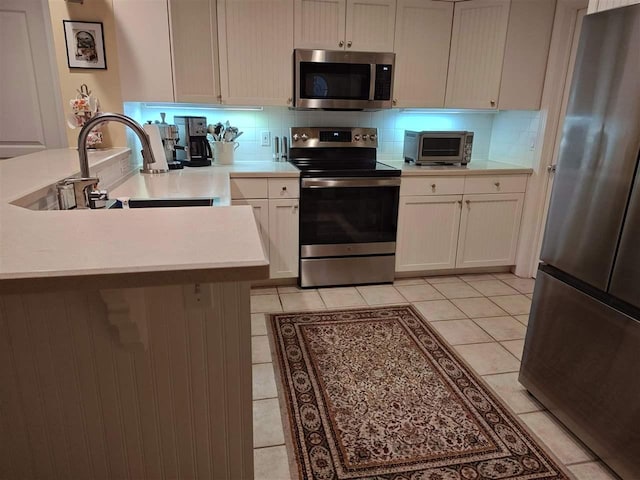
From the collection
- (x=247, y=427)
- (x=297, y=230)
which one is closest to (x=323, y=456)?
(x=247, y=427)

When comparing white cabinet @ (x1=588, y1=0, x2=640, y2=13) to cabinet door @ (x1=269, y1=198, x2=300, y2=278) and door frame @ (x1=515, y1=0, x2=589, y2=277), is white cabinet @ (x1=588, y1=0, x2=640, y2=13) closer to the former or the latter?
door frame @ (x1=515, y1=0, x2=589, y2=277)

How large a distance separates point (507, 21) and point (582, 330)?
2514 millimetres

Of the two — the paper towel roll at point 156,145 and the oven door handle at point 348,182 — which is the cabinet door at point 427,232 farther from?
the paper towel roll at point 156,145

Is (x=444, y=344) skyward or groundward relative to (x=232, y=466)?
groundward

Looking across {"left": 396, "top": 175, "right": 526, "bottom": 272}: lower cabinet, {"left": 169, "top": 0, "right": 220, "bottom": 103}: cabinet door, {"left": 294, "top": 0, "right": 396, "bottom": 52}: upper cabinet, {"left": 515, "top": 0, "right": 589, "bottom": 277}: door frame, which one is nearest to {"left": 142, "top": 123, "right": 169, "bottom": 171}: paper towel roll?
{"left": 169, "top": 0, "right": 220, "bottom": 103}: cabinet door

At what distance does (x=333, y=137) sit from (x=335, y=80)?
461 mm

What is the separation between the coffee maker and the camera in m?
3.13

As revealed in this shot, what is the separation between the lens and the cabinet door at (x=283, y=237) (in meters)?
3.15

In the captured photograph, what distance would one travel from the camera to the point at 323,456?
173cm

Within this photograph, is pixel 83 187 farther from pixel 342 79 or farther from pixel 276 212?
pixel 342 79

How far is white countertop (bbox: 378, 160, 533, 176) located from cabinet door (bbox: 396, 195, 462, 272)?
19cm

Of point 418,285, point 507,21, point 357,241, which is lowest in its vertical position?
point 418,285

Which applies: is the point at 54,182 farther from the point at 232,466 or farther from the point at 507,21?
the point at 507,21

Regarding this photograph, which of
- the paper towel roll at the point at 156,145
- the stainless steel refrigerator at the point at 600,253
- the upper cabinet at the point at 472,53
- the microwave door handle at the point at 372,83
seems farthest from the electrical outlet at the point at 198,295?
the upper cabinet at the point at 472,53
